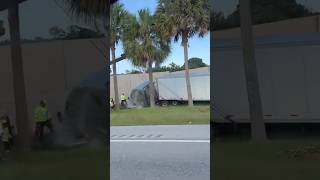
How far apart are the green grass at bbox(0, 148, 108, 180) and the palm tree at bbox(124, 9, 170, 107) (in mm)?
12060

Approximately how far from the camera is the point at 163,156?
10.8m

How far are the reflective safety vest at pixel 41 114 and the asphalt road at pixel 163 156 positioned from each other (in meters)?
1.66

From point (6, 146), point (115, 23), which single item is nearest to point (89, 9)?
point (6, 146)

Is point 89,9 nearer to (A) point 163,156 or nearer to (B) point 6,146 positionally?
(B) point 6,146

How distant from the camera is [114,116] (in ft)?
66.4

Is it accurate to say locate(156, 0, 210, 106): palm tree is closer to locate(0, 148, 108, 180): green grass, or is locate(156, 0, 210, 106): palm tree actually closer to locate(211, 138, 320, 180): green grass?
A: locate(0, 148, 108, 180): green grass

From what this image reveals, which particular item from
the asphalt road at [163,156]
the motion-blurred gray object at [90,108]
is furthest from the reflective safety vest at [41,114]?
the asphalt road at [163,156]

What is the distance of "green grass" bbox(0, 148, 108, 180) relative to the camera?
6891mm

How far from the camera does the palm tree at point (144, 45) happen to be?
65.5ft

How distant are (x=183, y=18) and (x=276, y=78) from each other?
7.37 meters

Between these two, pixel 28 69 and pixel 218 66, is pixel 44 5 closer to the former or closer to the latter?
pixel 28 69

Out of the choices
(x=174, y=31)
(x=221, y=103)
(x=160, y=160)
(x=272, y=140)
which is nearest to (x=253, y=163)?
(x=272, y=140)

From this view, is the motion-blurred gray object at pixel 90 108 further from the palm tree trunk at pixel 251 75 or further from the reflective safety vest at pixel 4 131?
the palm tree trunk at pixel 251 75

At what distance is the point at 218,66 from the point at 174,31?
957 centimetres
